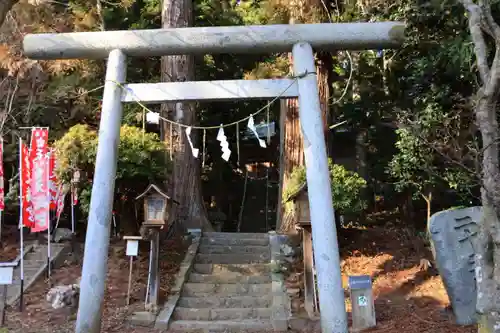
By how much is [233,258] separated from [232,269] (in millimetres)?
451

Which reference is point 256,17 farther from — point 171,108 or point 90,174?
point 90,174

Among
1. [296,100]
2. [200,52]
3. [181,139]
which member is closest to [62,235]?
[181,139]

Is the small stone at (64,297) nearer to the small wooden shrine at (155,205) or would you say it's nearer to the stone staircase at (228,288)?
the small wooden shrine at (155,205)

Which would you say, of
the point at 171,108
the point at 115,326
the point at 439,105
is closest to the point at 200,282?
the point at 115,326

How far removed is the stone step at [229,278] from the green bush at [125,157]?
1.92 meters

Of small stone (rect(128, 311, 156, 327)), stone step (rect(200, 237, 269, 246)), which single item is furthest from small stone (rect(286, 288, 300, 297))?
small stone (rect(128, 311, 156, 327))

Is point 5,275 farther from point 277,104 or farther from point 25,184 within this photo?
point 277,104

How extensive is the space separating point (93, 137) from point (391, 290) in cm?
602

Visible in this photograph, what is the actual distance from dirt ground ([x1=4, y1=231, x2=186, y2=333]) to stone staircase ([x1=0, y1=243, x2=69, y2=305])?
195mm

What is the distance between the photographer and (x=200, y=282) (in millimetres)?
7988

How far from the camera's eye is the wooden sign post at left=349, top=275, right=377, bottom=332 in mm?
6457

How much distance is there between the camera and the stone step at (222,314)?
700cm

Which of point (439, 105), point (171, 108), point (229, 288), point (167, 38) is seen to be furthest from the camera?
point (171, 108)

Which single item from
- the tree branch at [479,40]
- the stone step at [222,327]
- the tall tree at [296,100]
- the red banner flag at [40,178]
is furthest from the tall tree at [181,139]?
the tree branch at [479,40]
